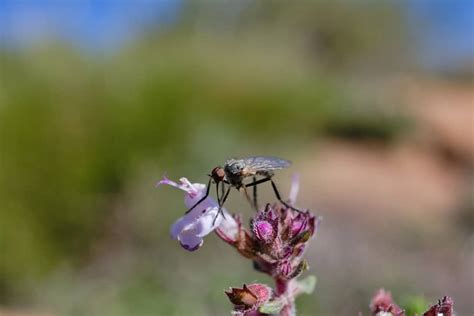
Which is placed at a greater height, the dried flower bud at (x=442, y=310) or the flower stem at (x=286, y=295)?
the flower stem at (x=286, y=295)

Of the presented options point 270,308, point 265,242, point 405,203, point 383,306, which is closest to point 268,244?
point 265,242


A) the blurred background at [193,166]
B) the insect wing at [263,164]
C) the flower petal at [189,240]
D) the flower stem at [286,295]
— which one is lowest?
the flower stem at [286,295]

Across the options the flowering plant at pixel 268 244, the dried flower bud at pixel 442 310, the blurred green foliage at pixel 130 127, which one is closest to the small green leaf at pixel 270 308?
the flowering plant at pixel 268 244

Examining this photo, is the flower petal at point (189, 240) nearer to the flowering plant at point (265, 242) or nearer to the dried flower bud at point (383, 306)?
the flowering plant at point (265, 242)

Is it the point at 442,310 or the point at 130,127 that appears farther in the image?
the point at 130,127

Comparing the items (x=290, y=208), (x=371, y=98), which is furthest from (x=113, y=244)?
(x=371, y=98)

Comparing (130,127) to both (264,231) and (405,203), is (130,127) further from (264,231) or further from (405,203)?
(264,231)

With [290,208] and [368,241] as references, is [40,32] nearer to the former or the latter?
[368,241]
